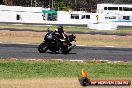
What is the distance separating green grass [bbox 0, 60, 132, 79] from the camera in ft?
51.2

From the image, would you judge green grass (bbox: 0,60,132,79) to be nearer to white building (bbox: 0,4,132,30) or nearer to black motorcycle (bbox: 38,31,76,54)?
black motorcycle (bbox: 38,31,76,54)

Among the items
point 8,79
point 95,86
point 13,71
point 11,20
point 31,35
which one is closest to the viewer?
point 95,86

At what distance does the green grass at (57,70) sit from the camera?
51.2 feet

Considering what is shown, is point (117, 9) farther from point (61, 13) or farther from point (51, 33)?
point (51, 33)

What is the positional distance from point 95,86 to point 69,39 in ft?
40.1

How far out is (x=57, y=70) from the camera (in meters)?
17.0

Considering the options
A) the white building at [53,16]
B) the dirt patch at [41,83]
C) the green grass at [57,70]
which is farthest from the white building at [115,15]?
the dirt patch at [41,83]

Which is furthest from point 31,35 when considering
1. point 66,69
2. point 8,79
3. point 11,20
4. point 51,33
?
point 11,20

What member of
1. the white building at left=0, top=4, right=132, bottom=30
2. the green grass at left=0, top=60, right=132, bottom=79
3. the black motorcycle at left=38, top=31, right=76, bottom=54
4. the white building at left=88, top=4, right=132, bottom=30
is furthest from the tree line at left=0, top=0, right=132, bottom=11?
the green grass at left=0, top=60, right=132, bottom=79

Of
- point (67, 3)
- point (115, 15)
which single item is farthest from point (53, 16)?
point (67, 3)

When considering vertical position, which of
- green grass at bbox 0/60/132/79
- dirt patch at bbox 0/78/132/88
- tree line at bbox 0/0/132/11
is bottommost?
green grass at bbox 0/60/132/79

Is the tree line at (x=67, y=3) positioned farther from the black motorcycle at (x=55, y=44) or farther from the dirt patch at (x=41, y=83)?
the dirt patch at (x=41, y=83)

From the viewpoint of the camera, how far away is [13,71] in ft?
54.0

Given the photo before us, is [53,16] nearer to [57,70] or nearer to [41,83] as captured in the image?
[57,70]
